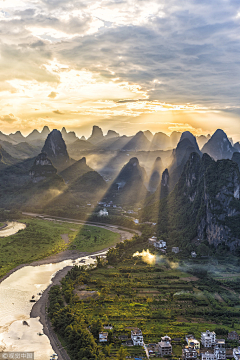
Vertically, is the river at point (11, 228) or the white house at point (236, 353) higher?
the white house at point (236, 353)

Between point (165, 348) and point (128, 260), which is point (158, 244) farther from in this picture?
point (165, 348)

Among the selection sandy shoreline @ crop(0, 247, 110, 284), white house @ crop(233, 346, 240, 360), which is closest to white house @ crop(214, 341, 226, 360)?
white house @ crop(233, 346, 240, 360)

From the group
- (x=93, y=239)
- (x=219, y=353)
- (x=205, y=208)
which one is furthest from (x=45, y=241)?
(x=219, y=353)

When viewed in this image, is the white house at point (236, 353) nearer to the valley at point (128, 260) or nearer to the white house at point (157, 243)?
the valley at point (128, 260)

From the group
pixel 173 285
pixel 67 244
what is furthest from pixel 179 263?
pixel 67 244

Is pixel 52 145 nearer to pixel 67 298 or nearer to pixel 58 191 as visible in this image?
pixel 58 191

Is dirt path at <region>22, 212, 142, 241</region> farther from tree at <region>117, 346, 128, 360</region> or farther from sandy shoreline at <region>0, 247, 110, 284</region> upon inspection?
tree at <region>117, 346, 128, 360</region>

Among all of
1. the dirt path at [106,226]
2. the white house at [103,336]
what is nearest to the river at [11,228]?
the dirt path at [106,226]
